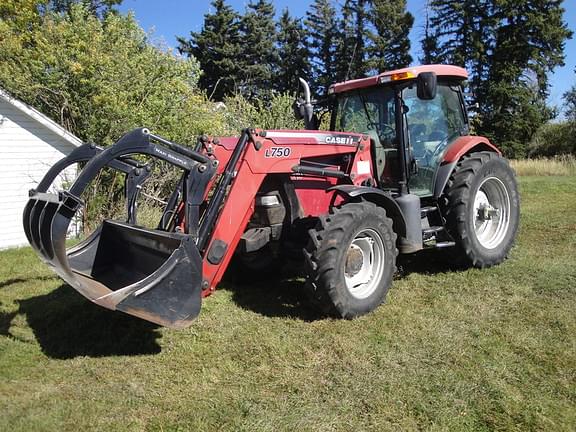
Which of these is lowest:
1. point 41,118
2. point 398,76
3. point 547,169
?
point 547,169

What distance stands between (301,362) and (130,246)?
6.46 feet

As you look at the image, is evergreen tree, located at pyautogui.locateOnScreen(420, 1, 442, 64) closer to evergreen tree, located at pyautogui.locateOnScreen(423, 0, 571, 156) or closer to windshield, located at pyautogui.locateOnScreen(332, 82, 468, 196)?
evergreen tree, located at pyautogui.locateOnScreen(423, 0, 571, 156)

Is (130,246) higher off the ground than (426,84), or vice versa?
(426,84)

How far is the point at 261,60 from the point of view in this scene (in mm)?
40250

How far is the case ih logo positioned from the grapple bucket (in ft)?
4.65

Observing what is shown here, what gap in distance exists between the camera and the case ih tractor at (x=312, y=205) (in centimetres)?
388

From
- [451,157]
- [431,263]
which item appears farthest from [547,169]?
[451,157]

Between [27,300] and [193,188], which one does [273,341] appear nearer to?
[193,188]

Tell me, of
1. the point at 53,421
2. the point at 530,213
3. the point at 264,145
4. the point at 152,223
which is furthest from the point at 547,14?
the point at 53,421

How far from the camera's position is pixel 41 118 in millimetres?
10164

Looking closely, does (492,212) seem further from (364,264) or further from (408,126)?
(364,264)

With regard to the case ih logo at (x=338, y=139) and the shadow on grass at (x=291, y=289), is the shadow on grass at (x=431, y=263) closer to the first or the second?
the shadow on grass at (x=291, y=289)

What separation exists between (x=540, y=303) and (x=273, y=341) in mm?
2562

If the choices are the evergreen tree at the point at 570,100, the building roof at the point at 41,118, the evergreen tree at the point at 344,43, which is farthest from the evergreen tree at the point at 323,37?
the building roof at the point at 41,118
